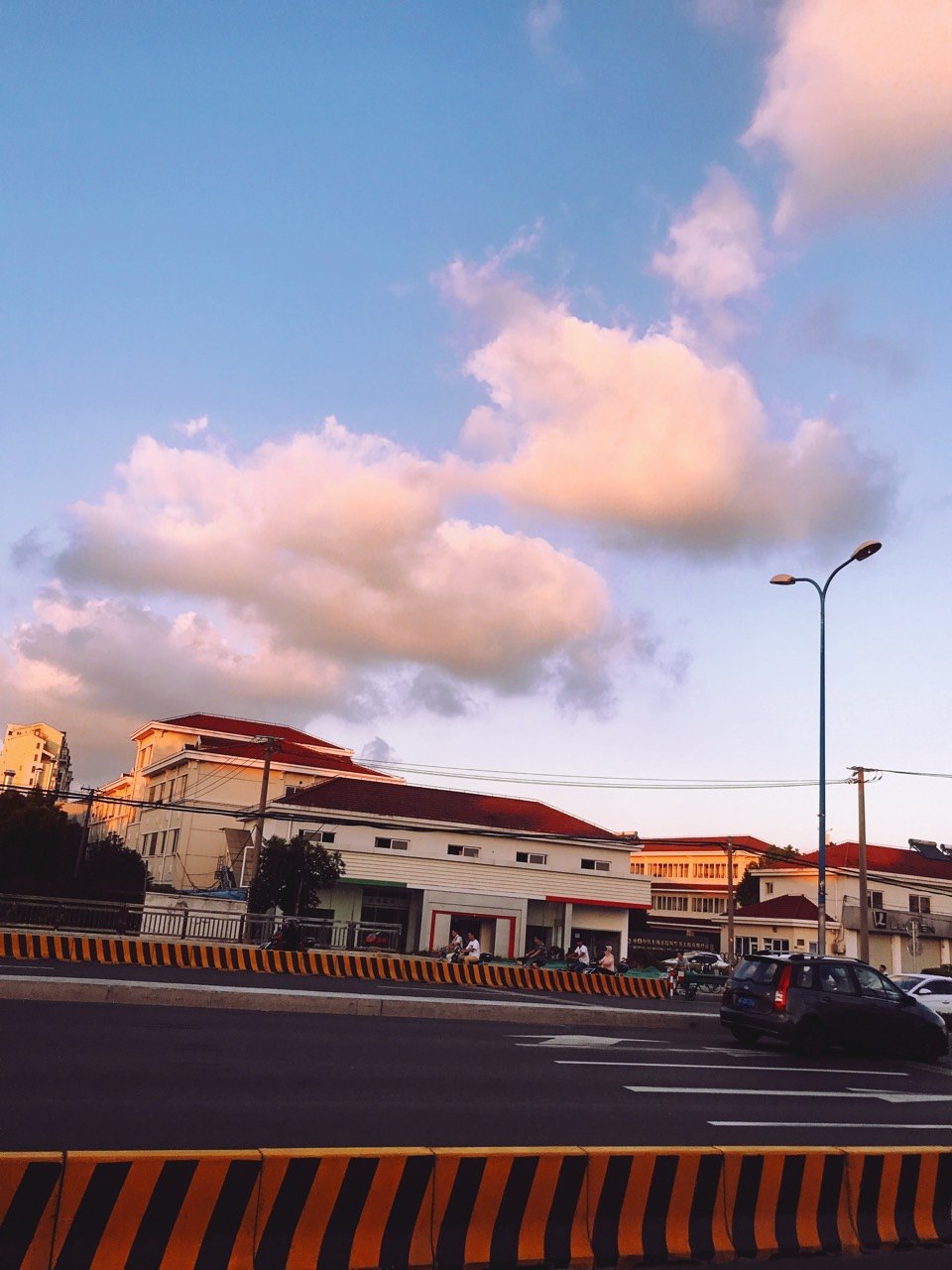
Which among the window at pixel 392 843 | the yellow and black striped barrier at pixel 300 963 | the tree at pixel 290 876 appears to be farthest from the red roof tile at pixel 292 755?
the yellow and black striped barrier at pixel 300 963

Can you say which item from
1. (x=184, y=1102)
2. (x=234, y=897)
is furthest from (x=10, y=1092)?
(x=234, y=897)

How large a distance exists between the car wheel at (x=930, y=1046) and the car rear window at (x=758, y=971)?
10.0 ft

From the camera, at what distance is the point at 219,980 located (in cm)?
2183

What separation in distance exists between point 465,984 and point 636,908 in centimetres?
3503

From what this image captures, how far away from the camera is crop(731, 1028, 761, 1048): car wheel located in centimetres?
1771

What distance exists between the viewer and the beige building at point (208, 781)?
223 feet

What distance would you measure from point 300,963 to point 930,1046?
1493 centimetres

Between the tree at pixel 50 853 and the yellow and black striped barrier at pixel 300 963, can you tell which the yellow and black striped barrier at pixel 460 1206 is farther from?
the tree at pixel 50 853

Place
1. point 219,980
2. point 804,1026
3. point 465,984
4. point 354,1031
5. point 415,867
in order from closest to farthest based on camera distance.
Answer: point 354,1031 < point 804,1026 < point 219,980 < point 465,984 < point 415,867

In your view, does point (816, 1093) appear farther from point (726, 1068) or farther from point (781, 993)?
point (781, 993)

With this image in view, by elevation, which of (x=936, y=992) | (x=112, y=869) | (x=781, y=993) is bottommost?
(x=936, y=992)

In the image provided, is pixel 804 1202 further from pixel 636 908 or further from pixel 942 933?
pixel 942 933

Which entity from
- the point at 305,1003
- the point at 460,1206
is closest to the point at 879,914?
the point at 305,1003

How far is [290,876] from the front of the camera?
4891 cm
